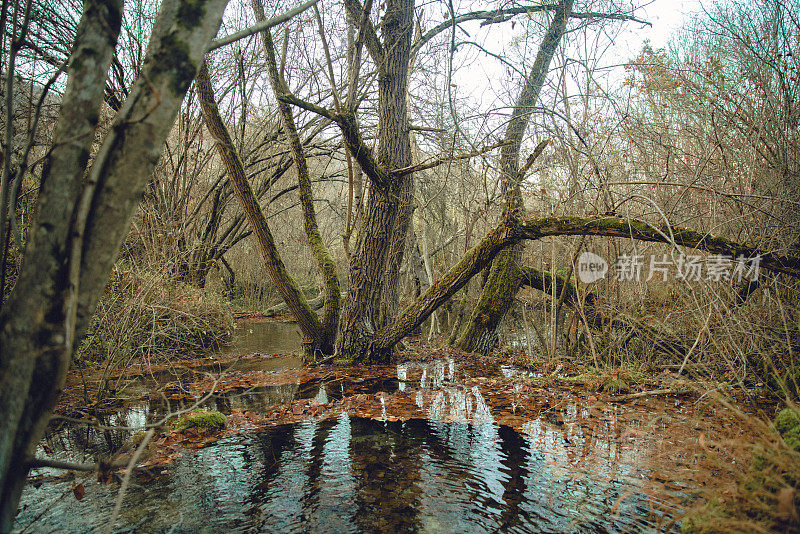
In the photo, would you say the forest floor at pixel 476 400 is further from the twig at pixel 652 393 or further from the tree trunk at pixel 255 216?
the tree trunk at pixel 255 216

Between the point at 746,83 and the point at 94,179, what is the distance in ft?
24.3

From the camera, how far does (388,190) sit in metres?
6.83

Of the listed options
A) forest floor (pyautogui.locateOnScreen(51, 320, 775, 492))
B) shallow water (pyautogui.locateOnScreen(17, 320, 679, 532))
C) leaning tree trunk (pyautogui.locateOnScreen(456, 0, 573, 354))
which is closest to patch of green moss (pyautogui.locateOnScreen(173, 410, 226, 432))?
forest floor (pyautogui.locateOnScreen(51, 320, 775, 492))

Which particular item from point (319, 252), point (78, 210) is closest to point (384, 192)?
point (319, 252)

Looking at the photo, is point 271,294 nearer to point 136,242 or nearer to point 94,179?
point 136,242

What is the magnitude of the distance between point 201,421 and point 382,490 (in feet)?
7.59

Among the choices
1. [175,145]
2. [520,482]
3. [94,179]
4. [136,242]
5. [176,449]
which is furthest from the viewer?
[175,145]

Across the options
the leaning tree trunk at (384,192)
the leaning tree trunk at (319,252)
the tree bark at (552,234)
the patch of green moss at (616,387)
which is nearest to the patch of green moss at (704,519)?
the tree bark at (552,234)

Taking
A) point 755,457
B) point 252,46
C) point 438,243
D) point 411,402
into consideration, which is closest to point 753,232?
point 755,457

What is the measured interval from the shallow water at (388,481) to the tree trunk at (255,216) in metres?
3.03

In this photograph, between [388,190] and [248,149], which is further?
[248,149]

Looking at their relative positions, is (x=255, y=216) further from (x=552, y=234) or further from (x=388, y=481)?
(x=388, y=481)

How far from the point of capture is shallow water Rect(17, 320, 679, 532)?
106 inches

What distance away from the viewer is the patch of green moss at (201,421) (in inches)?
173
